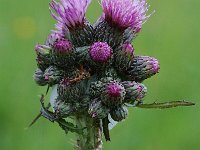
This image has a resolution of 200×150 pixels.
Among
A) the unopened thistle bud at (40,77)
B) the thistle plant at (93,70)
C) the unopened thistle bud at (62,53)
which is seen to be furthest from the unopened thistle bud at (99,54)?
the unopened thistle bud at (40,77)

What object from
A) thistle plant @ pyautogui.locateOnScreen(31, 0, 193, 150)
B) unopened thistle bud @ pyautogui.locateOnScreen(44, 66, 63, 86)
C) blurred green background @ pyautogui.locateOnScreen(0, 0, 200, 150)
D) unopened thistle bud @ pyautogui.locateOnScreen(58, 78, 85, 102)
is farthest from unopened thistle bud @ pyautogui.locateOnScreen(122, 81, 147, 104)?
blurred green background @ pyautogui.locateOnScreen(0, 0, 200, 150)

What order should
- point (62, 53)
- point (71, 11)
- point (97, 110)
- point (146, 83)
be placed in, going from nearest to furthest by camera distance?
point (97, 110) → point (62, 53) → point (71, 11) → point (146, 83)

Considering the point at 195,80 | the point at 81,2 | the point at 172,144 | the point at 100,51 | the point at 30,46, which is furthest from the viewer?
the point at 30,46

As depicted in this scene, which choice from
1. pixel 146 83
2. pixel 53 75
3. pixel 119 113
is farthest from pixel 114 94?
pixel 146 83

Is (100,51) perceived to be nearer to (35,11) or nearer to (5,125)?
(5,125)

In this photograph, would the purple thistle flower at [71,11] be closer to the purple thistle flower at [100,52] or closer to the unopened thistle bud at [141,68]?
the purple thistle flower at [100,52]

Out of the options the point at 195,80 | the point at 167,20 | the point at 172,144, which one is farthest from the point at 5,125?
the point at 167,20

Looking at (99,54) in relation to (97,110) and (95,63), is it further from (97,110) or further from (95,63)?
(97,110)
